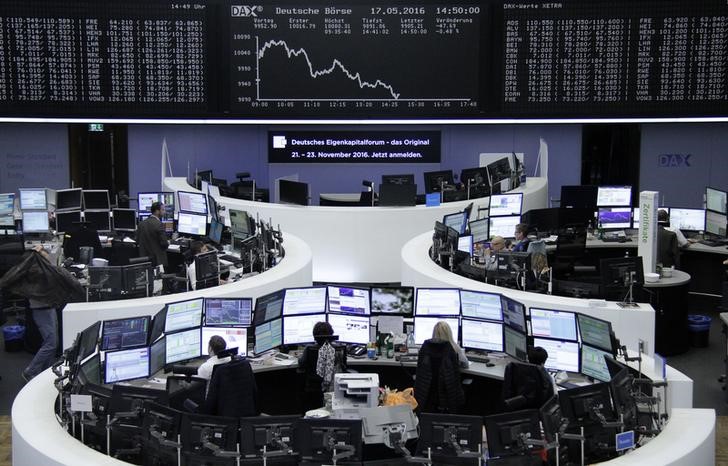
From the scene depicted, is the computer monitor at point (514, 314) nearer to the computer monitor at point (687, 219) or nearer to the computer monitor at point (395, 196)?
the computer monitor at point (395, 196)

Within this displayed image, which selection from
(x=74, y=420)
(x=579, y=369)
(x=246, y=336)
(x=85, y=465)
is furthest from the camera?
(x=246, y=336)

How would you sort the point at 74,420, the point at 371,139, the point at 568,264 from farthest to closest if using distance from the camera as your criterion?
the point at 371,139 → the point at 568,264 → the point at 74,420

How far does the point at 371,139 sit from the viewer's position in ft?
55.6

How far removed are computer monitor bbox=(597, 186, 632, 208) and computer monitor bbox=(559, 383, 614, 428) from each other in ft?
27.4

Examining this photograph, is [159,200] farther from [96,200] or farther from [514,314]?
[514,314]

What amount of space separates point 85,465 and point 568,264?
8.15m

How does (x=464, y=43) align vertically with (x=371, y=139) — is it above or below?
above

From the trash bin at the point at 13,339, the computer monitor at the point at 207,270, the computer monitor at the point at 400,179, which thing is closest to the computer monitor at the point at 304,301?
the computer monitor at the point at 207,270

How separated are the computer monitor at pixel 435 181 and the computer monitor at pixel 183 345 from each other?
20.4 ft

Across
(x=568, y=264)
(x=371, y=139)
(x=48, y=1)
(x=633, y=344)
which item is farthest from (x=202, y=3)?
(x=633, y=344)

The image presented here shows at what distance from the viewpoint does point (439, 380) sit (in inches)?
312

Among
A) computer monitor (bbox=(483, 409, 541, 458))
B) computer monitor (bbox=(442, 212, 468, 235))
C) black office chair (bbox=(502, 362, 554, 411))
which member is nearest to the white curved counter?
black office chair (bbox=(502, 362, 554, 411))

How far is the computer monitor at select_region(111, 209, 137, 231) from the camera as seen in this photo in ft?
46.3

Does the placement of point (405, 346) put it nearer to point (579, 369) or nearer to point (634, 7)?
point (579, 369)
